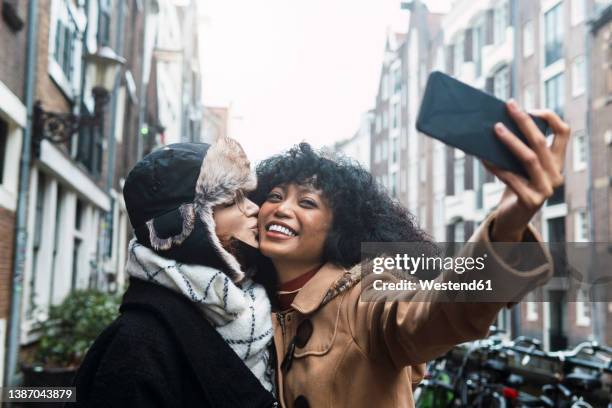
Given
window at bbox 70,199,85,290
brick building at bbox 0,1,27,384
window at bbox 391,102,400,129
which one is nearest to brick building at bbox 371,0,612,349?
window at bbox 391,102,400,129

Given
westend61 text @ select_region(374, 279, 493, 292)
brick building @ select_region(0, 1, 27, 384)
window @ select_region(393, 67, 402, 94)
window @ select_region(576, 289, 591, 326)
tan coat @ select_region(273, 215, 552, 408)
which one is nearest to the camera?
westend61 text @ select_region(374, 279, 493, 292)

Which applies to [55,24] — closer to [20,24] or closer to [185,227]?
[20,24]

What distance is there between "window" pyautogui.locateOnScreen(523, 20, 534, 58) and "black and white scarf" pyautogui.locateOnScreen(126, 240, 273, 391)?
80.1 ft

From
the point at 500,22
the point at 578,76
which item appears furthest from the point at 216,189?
the point at 500,22

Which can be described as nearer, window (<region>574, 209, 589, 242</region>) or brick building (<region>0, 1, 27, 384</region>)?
brick building (<region>0, 1, 27, 384</region>)

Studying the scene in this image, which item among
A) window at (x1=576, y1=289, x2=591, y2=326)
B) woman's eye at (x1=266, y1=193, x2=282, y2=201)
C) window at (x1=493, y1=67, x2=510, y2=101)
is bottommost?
window at (x1=576, y1=289, x2=591, y2=326)

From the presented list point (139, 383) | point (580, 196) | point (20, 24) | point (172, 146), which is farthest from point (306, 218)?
point (580, 196)

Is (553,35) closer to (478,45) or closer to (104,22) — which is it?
(478,45)

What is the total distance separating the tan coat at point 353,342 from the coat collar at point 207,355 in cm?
11

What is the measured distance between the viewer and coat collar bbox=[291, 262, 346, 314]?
1944mm

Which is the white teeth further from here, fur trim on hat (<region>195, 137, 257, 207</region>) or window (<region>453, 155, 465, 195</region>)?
window (<region>453, 155, 465, 195</region>)

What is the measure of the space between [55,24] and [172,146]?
22.1 feet

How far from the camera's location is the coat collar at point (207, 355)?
5.91 feet

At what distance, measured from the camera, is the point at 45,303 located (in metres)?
8.70
